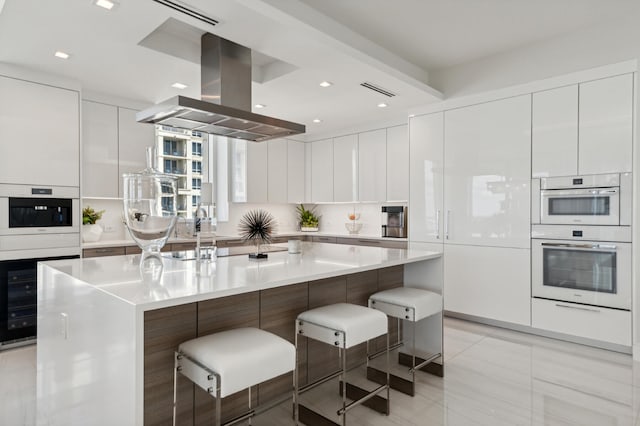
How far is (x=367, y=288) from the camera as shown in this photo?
3.01 metres

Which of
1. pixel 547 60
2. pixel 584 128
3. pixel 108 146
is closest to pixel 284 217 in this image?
Result: pixel 108 146

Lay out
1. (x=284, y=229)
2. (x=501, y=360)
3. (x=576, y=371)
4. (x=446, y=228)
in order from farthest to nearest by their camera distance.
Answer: (x=284, y=229)
(x=446, y=228)
(x=501, y=360)
(x=576, y=371)

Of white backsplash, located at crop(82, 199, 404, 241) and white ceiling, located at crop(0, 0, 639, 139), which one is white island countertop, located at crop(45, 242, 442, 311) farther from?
white backsplash, located at crop(82, 199, 404, 241)

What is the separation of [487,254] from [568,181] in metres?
1.03

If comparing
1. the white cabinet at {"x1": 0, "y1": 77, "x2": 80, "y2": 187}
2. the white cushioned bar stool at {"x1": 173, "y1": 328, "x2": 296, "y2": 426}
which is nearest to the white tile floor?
the white cushioned bar stool at {"x1": 173, "y1": 328, "x2": 296, "y2": 426}

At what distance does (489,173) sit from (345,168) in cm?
233

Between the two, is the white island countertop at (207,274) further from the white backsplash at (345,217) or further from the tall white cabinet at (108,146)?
the white backsplash at (345,217)

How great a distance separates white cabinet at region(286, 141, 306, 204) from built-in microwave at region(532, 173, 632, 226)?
359 centimetres

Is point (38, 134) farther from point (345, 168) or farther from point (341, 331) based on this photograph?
point (345, 168)

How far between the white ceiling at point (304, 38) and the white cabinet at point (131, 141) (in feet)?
0.84

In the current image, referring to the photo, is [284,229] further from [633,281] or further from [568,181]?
[633,281]

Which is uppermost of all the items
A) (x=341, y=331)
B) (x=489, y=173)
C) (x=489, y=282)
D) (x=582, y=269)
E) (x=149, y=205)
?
(x=489, y=173)

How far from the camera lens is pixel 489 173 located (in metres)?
4.00

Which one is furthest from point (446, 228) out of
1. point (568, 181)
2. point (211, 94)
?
point (211, 94)
